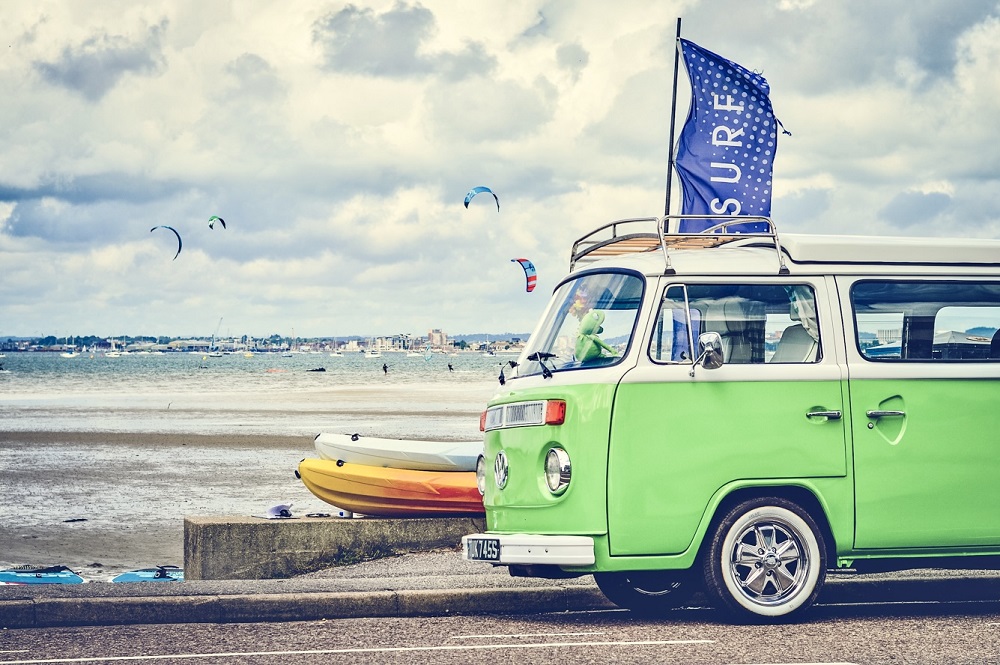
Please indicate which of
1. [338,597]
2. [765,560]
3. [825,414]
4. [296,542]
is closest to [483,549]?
[338,597]

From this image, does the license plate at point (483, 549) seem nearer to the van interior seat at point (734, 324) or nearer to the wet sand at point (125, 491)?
the van interior seat at point (734, 324)

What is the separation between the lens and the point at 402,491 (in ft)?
38.0

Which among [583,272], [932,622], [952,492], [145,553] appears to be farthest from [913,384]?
[145,553]

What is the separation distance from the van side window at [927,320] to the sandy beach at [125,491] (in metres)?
8.87

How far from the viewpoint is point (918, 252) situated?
8.65 m

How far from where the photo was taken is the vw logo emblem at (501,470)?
8727 millimetres

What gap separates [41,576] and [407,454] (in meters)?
3.96

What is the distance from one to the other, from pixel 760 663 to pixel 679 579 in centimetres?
159

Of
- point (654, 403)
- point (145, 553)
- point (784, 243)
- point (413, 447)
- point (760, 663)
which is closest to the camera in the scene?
point (760, 663)

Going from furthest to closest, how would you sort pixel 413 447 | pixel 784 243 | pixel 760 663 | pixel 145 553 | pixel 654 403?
pixel 145 553
pixel 413 447
pixel 784 243
pixel 654 403
pixel 760 663

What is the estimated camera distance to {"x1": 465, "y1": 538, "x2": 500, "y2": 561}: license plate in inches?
324

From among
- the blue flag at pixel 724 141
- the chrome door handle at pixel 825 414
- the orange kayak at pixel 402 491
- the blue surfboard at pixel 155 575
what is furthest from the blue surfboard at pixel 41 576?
the chrome door handle at pixel 825 414

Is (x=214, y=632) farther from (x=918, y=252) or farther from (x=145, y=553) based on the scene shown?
(x=145, y=553)

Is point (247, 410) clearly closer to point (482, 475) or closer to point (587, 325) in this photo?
point (482, 475)
